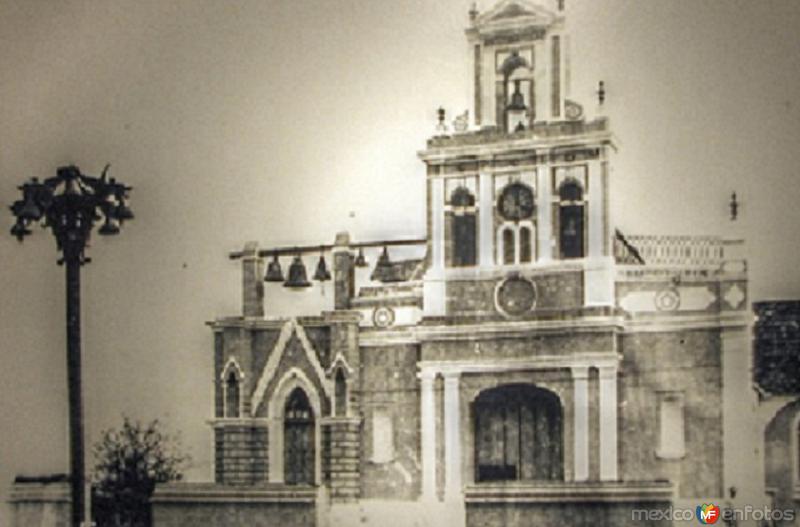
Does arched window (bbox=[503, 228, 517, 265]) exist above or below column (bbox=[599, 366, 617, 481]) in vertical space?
above

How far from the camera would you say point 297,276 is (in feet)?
24.6

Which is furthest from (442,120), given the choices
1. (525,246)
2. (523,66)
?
(525,246)

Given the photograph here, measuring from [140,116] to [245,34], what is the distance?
0.70 m

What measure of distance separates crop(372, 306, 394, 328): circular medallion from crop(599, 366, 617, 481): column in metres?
1.07

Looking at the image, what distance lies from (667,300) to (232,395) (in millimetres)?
2141

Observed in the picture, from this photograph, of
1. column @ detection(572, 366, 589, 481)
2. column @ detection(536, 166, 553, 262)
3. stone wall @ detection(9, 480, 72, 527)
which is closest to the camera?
column @ detection(572, 366, 589, 481)

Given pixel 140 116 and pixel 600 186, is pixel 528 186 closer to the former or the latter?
pixel 600 186

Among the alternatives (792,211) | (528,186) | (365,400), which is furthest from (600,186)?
(365,400)

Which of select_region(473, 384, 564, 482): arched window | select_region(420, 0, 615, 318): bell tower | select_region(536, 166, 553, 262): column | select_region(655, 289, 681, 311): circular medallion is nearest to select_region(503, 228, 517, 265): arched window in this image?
select_region(420, 0, 615, 318): bell tower

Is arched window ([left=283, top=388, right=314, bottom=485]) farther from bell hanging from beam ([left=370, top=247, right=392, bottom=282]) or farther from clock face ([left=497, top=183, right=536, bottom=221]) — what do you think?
clock face ([left=497, top=183, right=536, bottom=221])

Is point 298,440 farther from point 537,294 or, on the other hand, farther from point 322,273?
point 537,294

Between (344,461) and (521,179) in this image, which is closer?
(521,179)

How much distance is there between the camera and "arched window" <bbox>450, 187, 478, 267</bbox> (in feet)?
23.7

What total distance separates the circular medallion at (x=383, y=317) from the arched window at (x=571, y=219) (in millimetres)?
883
